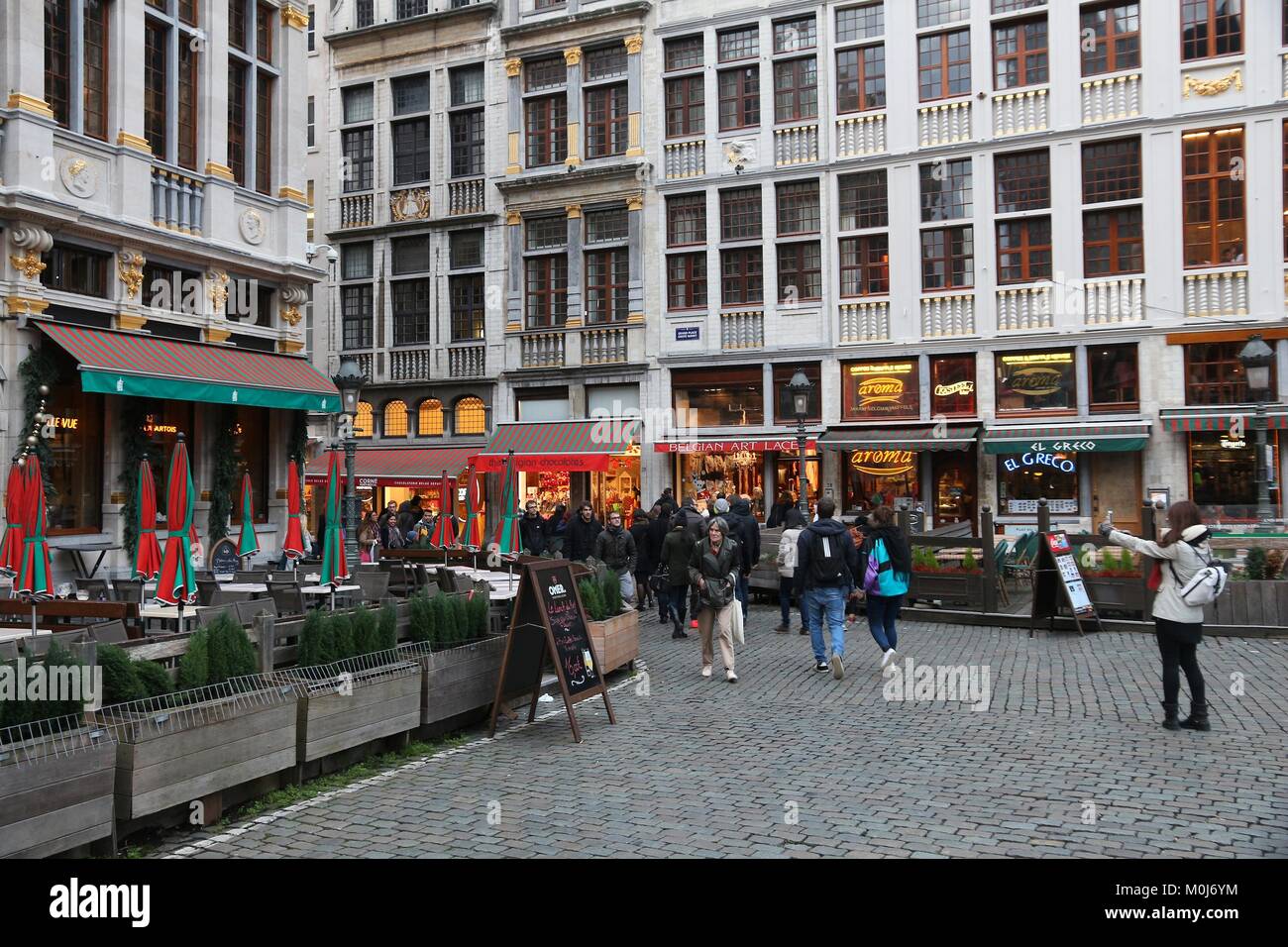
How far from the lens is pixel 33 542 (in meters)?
10.4

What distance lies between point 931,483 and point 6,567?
21055mm

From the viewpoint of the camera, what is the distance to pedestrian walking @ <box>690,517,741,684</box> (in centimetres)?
1109

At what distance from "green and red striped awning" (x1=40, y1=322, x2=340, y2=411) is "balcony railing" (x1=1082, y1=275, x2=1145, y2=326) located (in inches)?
706

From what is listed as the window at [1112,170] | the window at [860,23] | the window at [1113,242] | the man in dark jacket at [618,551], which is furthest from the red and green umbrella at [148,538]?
the window at [860,23]

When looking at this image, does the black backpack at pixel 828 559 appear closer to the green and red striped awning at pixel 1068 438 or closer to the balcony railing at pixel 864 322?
the green and red striped awning at pixel 1068 438

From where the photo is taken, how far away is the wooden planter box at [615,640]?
10773 millimetres

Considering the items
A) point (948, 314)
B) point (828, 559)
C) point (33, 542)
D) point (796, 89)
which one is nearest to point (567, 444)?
point (948, 314)

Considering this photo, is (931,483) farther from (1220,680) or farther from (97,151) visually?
(97,151)

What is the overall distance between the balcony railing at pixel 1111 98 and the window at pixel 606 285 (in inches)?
505

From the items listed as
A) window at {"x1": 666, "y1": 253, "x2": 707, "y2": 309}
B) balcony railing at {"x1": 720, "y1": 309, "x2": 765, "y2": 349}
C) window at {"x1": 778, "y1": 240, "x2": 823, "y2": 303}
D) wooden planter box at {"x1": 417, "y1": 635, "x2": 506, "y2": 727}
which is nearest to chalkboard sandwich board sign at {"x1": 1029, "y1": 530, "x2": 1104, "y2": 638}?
wooden planter box at {"x1": 417, "y1": 635, "x2": 506, "y2": 727}

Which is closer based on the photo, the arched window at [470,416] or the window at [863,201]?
the window at [863,201]

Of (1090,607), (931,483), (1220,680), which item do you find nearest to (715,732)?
(1220,680)

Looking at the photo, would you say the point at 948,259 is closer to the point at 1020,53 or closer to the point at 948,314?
the point at 948,314

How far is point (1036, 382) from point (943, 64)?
869 cm
